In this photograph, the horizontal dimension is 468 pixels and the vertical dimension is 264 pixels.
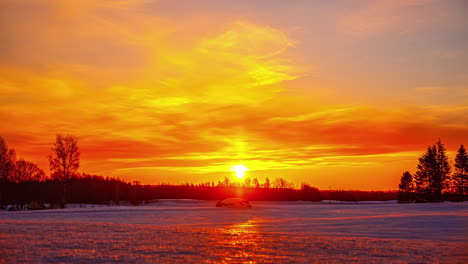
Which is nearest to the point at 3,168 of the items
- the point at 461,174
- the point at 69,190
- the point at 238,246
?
the point at 69,190

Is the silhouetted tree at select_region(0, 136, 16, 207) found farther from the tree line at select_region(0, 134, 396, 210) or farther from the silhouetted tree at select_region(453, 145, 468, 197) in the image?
the silhouetted tree at select_region(453, 145, 468, 197)

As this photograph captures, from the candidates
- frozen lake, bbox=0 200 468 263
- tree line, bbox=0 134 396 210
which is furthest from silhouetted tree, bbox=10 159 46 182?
frozen lake, bbox=0 200 468 263

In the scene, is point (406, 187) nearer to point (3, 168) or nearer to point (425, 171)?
point (425, 171)

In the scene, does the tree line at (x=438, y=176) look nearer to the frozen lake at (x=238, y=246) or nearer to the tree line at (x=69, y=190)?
the tree line at (x=69, y=190)

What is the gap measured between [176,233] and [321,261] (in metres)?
8.24

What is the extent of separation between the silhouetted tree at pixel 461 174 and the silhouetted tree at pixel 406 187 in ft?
22.7

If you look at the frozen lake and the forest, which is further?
the forest

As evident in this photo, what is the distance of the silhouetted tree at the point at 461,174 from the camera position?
69.9 metres

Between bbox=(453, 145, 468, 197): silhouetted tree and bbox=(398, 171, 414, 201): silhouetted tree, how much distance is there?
693 cm

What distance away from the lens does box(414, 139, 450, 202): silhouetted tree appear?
69.1 m

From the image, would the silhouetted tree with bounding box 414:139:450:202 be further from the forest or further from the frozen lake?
the frozen lake

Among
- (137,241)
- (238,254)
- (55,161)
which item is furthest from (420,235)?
(55,161)

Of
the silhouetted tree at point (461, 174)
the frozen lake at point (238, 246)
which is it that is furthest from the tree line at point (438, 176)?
the frozen lake at point (238, 246)

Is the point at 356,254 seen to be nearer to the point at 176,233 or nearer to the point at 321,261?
the point at 321,261
